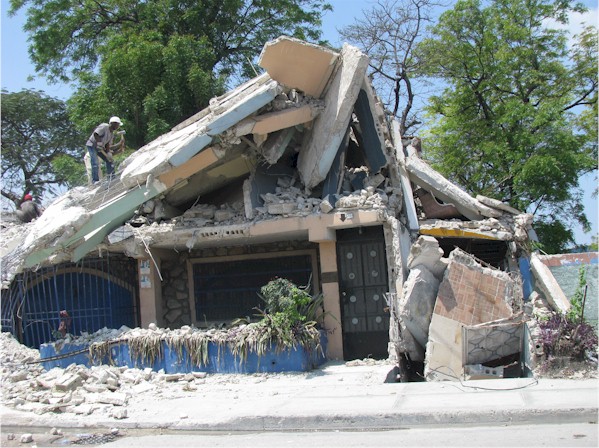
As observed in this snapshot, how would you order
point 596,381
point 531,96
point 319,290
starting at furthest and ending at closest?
1. point 531,96
2. point 319,290
3. point 596,381

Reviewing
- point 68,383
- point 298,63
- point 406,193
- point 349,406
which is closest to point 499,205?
point 406,193

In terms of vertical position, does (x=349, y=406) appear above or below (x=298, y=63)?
below

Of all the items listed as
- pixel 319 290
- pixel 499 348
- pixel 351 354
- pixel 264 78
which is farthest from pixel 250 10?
pixel 499 348

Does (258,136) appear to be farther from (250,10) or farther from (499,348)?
(250,10)

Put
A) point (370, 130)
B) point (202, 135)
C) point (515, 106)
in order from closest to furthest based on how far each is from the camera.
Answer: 1. point (202, 135)
2. point (370, 130)
3. point (515, 106)

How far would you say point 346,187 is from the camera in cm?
1167

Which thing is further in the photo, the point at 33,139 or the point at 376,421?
the point at 33,139

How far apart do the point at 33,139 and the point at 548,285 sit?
74.0 ft

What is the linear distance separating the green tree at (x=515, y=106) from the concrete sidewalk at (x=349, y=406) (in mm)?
10086

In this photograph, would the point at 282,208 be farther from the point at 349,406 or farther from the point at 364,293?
the point at 349,406

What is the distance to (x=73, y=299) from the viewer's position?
1266cm

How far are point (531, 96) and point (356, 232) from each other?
1118 centimetres

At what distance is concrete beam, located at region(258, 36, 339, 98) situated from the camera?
1046cm

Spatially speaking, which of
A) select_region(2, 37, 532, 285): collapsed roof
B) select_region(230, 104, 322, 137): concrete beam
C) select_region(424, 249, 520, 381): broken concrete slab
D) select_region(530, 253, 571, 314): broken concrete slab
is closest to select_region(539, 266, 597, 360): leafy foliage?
select_region(424, 249, 520, 381): broken concrete slab
